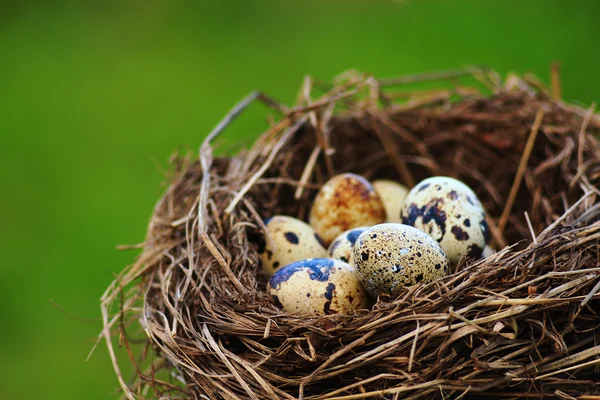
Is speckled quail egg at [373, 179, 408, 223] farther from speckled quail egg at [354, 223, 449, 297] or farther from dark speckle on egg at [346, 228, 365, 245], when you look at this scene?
speckled quail egg at [354, 223, 449, 297]

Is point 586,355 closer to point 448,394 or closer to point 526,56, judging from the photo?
point 448,394

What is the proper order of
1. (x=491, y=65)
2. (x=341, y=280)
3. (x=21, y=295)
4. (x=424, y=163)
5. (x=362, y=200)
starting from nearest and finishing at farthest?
(x=341, y=280), (x=362, y=200), (x=424, y=163), (x=21, y=295), (x=491, y=65)

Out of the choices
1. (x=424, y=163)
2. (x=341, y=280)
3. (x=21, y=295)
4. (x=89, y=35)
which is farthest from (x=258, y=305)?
(x=89, y=35)

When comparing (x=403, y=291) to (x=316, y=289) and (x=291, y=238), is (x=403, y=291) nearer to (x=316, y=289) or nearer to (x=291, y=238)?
(x=316, y=289)

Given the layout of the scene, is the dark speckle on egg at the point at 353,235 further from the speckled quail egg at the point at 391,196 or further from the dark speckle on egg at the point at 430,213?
the speckled quail egg at the point at 391,196

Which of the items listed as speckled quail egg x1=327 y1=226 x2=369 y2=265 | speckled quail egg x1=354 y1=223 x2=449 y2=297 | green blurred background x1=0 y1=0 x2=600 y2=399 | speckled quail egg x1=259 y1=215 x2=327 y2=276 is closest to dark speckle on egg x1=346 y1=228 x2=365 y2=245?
speckled quail egg x1=327 y1=226 x2=369 y2=265

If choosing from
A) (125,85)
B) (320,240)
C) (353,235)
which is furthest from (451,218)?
(125,85)
